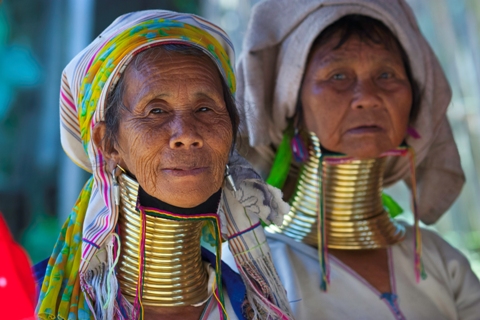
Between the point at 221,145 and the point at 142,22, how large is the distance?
1.45 ft

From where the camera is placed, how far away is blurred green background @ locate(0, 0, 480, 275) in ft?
13.1

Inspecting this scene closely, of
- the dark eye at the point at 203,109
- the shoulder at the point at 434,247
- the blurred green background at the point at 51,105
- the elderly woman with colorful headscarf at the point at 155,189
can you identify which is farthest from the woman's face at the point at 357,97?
the blurred green background at the point at 51,105

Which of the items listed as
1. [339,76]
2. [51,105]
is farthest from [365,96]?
[51,105]

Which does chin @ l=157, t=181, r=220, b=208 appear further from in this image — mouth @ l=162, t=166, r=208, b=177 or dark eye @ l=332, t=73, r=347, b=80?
dark eye @ l=332, t=73, r=347, b=80

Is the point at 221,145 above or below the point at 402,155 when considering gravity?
above

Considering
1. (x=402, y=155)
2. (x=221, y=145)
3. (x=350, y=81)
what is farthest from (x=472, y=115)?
(x=221, y=145)

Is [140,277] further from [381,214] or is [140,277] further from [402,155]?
[402,155]

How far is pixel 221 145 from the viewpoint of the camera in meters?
2.03

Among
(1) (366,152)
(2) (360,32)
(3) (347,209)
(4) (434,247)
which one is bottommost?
(4) (434,247)

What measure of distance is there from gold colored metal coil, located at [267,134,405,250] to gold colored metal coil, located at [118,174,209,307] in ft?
2.77

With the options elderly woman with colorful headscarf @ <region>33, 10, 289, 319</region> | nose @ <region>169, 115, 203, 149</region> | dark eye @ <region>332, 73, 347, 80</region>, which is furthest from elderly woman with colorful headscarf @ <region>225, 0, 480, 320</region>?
nose @ <region>169, 115, 203, 149</region>

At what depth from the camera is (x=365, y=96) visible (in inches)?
106

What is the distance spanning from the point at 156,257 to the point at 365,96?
1125 millimetres

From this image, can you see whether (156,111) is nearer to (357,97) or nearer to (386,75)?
(357,97)
